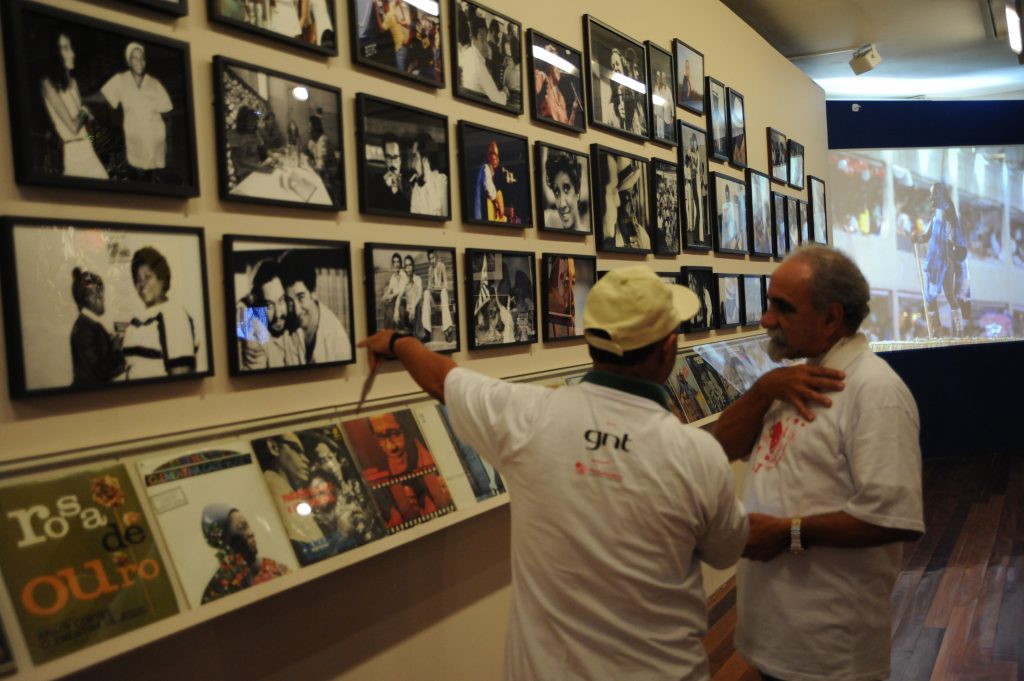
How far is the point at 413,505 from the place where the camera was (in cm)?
299

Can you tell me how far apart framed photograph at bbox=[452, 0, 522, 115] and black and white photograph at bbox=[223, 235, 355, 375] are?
3.62ft

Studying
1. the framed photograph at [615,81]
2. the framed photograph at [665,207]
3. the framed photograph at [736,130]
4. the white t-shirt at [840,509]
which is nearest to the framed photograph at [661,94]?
the framed photograph at [615,81]

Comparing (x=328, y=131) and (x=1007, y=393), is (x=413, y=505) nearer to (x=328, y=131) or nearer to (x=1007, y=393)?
(x=328, y=131)

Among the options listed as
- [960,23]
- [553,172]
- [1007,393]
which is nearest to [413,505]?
[553,172]

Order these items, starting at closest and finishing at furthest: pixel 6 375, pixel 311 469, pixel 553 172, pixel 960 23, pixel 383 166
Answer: pixel 6 375, pixel 311 469, pixel 383 166, pixel 553 172, pixel 960 23

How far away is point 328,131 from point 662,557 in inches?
73.8

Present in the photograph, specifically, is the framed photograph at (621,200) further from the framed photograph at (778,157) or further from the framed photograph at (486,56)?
the framed photograph at (778,157)

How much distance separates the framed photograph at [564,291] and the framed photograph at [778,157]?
369cm

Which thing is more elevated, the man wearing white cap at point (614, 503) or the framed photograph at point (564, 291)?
the framed photograph at point (564, 291)

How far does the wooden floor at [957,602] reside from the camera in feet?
15.0

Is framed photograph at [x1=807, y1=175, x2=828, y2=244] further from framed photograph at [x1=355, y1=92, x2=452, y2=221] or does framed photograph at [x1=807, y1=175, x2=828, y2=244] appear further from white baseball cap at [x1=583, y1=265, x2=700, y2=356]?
white baseball cap at [x1=583, y1=265, x2=700, y2=356]

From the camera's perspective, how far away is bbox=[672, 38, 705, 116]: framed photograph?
575 cm

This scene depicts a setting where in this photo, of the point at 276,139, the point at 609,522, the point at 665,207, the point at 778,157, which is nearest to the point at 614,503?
the point at 609,522

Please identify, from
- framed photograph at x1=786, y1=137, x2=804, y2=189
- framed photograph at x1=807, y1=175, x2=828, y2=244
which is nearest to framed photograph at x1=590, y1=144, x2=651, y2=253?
framed photograph at x1=786, y1=137, x2=804, y2=189
